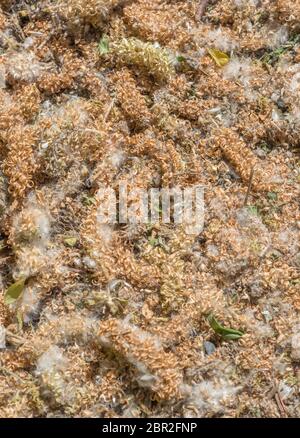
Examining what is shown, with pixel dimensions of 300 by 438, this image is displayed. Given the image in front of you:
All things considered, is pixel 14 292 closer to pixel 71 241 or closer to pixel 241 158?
pixel 71 241

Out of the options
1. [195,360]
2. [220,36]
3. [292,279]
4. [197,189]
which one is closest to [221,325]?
[195,360]

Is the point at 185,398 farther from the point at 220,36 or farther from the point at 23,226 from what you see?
the point at 220,36

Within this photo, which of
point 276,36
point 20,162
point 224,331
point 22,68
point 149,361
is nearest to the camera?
point 149,361

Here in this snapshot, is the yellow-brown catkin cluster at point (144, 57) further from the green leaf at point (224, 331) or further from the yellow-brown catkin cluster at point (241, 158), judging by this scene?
the green leaf at point (224, 331)

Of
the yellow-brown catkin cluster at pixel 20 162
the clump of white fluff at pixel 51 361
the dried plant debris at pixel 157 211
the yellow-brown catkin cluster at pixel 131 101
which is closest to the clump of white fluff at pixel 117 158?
the dried plant debris at pixel 157 211

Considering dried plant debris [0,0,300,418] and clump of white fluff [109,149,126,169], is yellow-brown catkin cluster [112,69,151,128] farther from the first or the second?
clump of white fluff [109,149,126,169]

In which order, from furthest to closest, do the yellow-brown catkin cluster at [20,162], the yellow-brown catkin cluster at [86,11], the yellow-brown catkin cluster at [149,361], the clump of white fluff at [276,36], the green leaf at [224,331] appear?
the clump of white fluff at [276,36], the yellow-brown catkin cluster at [86,11], the yellow-brown catkin cluster at [20,162], the green leaf at [224,331], the yellow-brown catkin cluster at [149,361]

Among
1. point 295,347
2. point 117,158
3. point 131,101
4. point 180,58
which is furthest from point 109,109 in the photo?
point 295,347
